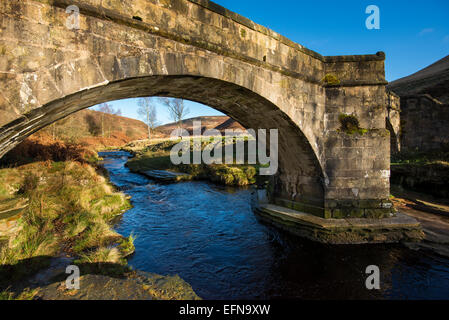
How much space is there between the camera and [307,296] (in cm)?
426

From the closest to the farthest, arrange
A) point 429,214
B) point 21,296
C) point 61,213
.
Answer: point 21,296, point 61,213, point 429,214

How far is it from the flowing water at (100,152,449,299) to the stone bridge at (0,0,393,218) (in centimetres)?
139

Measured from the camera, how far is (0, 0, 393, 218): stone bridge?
104 inches

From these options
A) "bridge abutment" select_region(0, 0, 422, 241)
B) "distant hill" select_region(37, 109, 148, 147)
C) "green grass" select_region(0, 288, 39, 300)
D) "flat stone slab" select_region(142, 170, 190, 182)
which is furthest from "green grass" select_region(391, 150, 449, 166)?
"distant hill" select_region(37, 109, 148, 147)

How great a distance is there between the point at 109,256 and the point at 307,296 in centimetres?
403

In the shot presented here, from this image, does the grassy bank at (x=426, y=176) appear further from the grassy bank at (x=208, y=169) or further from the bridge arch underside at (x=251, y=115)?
the grassy bank at (x=208, y=169)

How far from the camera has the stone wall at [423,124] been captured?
46.3 ft

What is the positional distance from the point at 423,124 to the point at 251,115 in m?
15.2

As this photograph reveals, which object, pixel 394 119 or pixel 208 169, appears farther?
pixel 208 169

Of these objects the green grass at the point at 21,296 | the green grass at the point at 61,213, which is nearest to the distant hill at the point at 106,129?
the green grass at the point at 61,213

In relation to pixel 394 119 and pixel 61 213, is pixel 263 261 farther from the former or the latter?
pixel 394 119

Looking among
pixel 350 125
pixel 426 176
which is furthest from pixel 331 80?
pixel 426 176

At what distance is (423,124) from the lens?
15.0 metres
